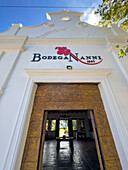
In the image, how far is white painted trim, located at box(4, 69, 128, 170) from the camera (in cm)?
140

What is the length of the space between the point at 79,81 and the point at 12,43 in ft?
8.59

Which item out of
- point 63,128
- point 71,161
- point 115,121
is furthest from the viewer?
point 63,128

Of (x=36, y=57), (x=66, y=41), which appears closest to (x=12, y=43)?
(x=36, y=57)

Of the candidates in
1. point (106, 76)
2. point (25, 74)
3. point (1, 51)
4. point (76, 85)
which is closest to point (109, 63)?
point (106, 76)

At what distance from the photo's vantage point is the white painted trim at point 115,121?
1.41 metres

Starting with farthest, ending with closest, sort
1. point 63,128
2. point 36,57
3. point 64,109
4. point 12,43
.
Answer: point 63,128, point 12,43, point 36,57, point 64,109

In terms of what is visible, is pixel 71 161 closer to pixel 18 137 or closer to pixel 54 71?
pixel 18 137

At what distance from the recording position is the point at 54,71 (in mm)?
2236

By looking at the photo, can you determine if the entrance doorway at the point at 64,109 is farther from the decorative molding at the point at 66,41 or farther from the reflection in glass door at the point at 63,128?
the reflection in glass door at the point at 63,128

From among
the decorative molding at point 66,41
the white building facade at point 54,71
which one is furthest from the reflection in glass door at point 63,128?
the decorative molding at point 66,41

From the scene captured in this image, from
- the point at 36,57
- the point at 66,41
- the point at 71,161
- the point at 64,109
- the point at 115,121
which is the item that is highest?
the point at 66,41

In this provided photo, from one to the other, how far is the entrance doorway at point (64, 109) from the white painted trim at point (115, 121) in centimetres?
10

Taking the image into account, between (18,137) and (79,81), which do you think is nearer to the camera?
(18,137)

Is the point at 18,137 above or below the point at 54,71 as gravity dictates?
below
